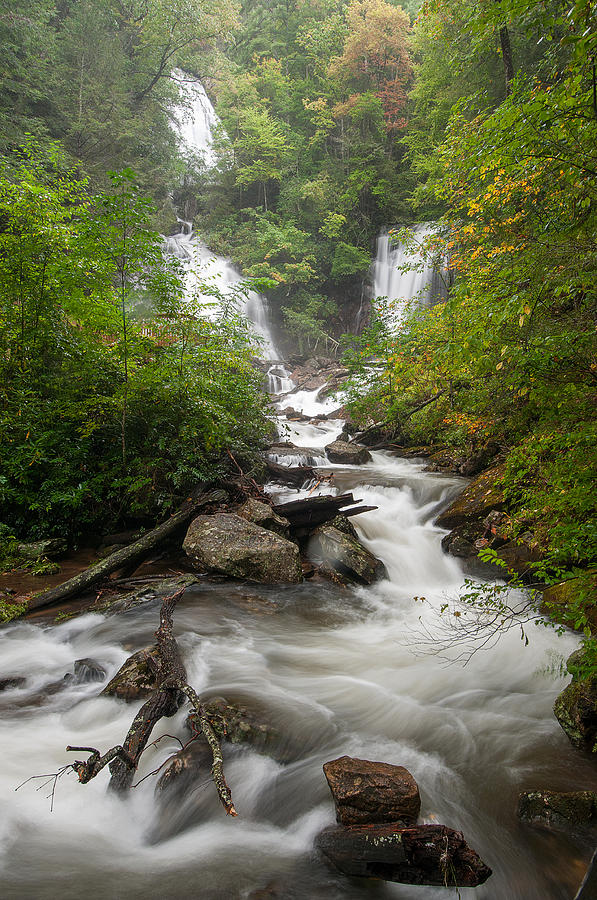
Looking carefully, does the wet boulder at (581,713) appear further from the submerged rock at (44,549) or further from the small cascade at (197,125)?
the small cascade at (197,125)

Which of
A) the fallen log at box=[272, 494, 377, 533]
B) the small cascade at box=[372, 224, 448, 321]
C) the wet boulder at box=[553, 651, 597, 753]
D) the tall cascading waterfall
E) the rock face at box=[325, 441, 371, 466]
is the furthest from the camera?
the tall cascading waterfall

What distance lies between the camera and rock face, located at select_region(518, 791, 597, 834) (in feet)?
7.20

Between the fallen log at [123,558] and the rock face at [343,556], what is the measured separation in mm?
1580

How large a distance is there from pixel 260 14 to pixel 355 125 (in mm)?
16707

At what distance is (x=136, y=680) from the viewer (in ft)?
10.3

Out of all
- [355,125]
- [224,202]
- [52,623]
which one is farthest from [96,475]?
[355,125]

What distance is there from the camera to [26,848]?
215cm

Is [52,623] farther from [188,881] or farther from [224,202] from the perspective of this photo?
[224,202]

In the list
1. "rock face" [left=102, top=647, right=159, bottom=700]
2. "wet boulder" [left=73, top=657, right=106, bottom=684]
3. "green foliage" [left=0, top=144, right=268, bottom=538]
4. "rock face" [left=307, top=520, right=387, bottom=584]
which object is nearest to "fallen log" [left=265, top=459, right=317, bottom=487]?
"green foliage" [left=0, top=144, right=268, bottom=538]

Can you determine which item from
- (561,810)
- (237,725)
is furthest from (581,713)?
(237,725)

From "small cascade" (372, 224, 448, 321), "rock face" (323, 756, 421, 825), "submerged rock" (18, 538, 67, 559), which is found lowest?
"submerged rock" (18, 538, 67, 559)

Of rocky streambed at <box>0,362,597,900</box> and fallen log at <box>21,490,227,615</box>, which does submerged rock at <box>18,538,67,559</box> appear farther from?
rocky streambed at <box>0,362,597,900</box>

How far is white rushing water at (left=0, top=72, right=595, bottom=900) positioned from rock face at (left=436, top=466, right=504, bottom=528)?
159cm

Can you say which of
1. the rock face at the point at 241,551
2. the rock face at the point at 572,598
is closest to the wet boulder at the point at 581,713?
the rock face at the point at 572,598
